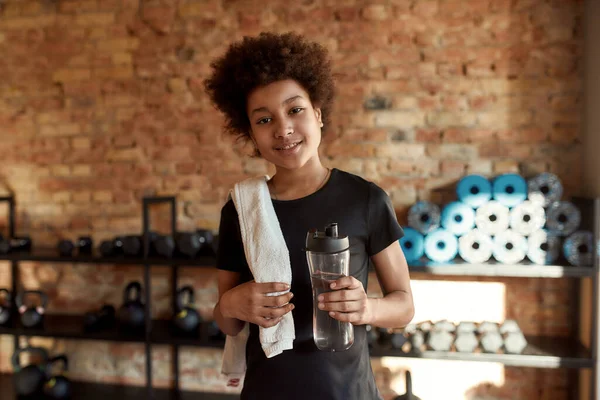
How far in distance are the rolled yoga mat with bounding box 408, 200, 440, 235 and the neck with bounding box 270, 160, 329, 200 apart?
1.48m

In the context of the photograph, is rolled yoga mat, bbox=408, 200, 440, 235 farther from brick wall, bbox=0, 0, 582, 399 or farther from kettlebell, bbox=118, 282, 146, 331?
kettlebell, bbox=118, 282, 146, 331

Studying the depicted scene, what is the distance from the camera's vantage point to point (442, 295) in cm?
273

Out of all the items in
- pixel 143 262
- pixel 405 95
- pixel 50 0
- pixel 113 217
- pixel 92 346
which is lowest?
pixel 92 346

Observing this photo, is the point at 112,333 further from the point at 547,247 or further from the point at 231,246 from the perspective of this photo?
the point at 547,247

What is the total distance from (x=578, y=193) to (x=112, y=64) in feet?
9.69

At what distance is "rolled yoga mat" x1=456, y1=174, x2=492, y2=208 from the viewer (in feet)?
8.16

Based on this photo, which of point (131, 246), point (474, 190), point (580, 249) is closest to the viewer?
point (580, 249)

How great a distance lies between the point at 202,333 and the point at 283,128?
2.03 m

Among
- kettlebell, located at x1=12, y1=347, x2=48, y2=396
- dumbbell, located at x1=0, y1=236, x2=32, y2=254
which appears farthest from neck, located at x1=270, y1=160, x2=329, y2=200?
dumbbell, located at x1=0, y1=236, x2=32, y2=254

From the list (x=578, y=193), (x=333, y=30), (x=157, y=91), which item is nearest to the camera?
(x=578, y=193)

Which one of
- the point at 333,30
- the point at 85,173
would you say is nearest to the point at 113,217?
the point at 85,173

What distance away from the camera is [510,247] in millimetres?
2383

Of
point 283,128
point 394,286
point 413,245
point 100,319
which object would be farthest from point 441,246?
point 100,319

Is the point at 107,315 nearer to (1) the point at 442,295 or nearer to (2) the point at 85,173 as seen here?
(2) the point at 85,173
